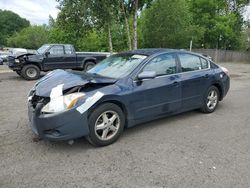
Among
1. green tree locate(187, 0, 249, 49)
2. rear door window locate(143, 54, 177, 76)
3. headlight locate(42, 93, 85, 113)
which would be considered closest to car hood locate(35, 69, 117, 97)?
headlight locate(42, 93, 85, 113)

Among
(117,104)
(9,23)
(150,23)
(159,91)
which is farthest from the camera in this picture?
(9,23)

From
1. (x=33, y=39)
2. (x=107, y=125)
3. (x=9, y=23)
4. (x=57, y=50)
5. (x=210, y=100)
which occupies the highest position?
(x=9, y=23)

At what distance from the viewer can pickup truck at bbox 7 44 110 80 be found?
1106cm

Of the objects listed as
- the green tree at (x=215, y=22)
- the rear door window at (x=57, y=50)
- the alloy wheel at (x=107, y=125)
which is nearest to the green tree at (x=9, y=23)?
the green tree at (x=215, y=22)

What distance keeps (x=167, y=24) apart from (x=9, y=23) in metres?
92.4

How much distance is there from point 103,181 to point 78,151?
92 centimetres

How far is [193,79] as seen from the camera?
5.10 m

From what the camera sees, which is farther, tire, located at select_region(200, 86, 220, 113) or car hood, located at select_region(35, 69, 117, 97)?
tire, located at select_region(200, 86, 220, 113)

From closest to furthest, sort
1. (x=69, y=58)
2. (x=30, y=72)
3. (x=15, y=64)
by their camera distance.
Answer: (x=15, y=64)
(x=30, y=72)
(x=69, y=58)

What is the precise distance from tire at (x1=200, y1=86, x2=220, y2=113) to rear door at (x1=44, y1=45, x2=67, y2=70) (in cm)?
830

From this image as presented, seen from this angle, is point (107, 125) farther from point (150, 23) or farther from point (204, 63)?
point (150, 23)

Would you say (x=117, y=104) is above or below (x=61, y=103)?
below

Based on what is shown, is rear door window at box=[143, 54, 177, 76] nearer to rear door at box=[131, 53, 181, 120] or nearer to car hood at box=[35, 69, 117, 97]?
rear door at box=[131, 53, 181, 120]

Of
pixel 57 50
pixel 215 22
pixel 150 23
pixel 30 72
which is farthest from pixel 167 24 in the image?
pixel 30 72
